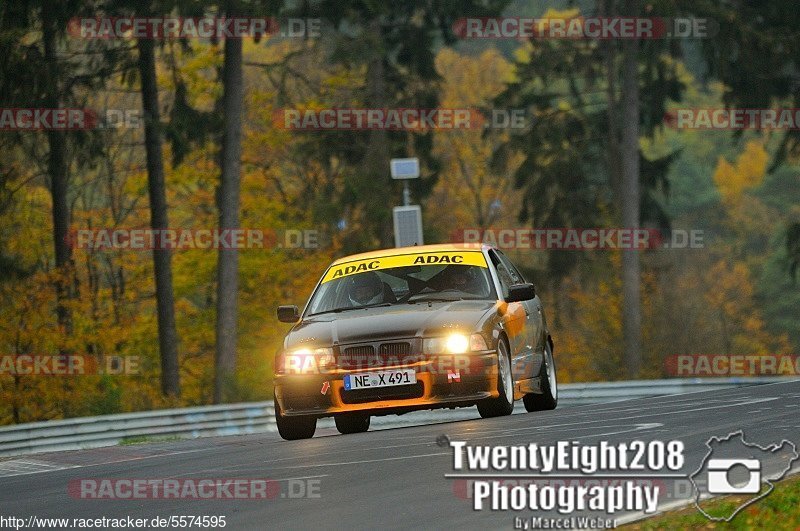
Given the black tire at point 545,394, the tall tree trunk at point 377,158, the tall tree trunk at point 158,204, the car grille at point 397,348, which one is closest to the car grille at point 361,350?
the car grille at point 397,348

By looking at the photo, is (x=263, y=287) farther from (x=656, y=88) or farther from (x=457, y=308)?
(x=457, y=308)

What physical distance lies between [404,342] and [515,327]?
1.84 meters

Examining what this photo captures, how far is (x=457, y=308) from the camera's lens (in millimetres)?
15719

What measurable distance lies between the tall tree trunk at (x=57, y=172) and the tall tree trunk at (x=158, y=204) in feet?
6.65

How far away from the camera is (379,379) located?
1498 cm

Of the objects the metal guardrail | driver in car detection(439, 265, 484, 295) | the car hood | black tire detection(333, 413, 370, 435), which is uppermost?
driver in car detection(439, 265, 484, 295)

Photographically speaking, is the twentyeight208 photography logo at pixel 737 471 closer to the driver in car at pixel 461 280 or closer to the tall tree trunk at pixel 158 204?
the driver in car at pixel 461 280

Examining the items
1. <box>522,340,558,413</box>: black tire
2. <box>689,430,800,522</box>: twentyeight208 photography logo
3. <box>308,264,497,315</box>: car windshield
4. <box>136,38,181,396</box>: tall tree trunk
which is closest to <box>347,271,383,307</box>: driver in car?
<box>308,264,497,315</box>: car windshield

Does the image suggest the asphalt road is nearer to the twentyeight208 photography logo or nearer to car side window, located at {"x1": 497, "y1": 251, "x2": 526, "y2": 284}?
the twentyeight208 photography logo

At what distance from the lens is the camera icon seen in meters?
10.1

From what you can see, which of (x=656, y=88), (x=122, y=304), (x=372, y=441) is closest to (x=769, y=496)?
(x=372, y=441)

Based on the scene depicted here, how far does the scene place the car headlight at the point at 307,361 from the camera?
1512 centimetres

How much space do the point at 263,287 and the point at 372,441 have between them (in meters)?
36.8

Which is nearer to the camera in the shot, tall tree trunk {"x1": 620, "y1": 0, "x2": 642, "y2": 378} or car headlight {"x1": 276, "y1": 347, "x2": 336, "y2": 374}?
car headlight {"x1": 276, "y1": 347, "x2": 336, "y2": 374}
